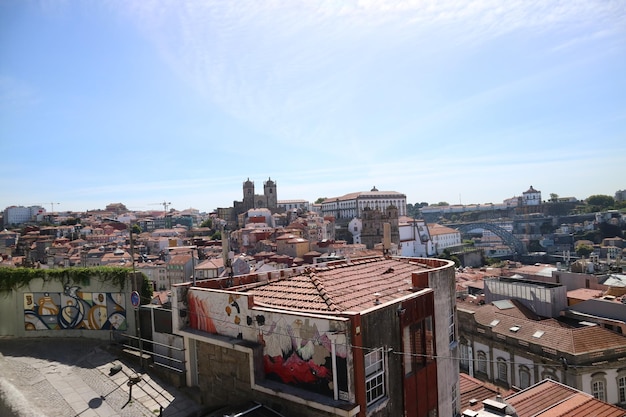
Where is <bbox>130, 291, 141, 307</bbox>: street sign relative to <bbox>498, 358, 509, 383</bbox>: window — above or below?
above

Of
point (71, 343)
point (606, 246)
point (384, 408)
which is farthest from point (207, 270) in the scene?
point (606, 246)

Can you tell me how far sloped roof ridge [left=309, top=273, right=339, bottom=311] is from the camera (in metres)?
8.88

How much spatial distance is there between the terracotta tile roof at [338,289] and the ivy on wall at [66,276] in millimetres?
5490

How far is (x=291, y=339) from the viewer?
830 centimetres

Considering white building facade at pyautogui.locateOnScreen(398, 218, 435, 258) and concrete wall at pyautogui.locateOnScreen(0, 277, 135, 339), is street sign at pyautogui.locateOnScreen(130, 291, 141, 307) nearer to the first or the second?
concrete wall at pyautogui.locateOnScreen(0, 277, 135, 339)

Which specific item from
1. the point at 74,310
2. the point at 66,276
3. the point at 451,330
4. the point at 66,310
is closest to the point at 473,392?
the point at 451,330

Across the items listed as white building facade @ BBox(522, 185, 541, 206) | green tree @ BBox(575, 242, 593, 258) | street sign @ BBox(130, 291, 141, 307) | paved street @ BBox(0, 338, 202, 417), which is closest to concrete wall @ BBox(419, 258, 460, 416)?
paved street @ BBox(0, 338, 202, 417)

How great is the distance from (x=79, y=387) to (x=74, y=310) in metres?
4.02

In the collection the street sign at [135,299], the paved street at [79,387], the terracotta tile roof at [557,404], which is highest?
the street sign at [135,299]

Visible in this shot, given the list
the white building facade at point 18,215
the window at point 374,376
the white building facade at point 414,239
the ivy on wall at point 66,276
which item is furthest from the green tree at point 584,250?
the white building facade at point 18,215

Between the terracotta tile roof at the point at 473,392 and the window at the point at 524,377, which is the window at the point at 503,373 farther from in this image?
the terracotta tile roof at the point at 473,392

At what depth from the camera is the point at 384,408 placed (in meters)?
8.27

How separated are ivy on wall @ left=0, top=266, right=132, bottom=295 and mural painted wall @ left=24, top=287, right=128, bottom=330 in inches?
14.6

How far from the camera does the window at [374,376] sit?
797cm
